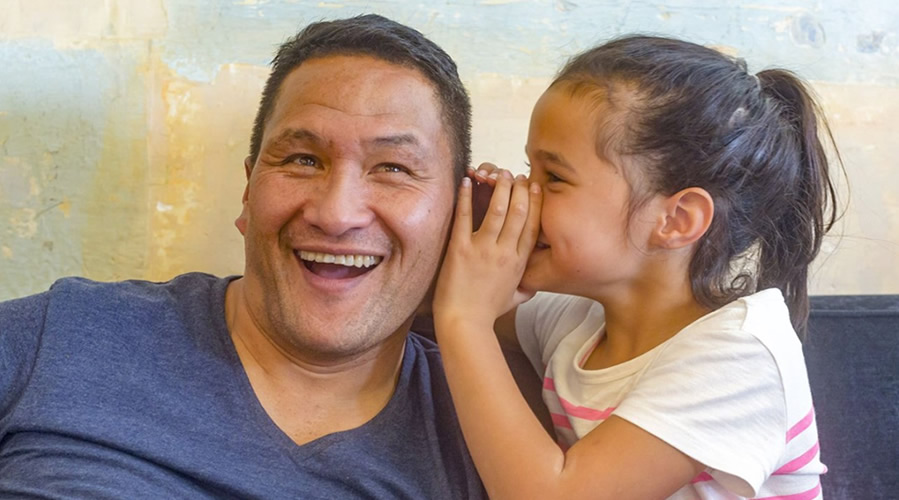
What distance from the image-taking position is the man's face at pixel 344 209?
4.59 ft

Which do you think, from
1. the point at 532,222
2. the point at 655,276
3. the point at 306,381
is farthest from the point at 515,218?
the point at 306,381

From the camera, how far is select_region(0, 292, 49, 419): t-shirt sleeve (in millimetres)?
1308

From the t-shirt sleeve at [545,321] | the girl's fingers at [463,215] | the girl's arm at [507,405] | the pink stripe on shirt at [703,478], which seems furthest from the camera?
the t-shirt sleeve at [545,321]

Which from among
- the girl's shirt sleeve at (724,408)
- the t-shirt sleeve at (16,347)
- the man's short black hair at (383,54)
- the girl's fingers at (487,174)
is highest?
the man's short black hair at (383,54)

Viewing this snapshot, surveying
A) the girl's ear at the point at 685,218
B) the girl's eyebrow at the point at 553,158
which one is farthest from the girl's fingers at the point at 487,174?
the girl's ear at the point at 685,218

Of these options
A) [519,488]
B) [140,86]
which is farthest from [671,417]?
[140,86]

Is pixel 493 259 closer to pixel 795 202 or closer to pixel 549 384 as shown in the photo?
pixel 549 384

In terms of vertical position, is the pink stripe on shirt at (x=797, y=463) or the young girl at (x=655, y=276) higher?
the young girl at (x=655, y=276)

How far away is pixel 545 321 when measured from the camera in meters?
1.79

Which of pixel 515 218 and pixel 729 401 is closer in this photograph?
pixel 729 401

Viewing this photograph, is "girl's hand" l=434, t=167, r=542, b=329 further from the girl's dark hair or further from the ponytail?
the ponytail

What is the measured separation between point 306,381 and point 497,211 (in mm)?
467

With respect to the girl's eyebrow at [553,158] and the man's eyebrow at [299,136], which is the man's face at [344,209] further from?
the girl's eyebrow at [553,158]

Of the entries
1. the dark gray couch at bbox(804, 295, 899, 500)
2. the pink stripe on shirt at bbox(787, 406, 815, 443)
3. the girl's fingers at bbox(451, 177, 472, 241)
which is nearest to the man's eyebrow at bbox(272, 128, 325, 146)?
the girl's fingers at bbox(451, 177, 472, 241)
